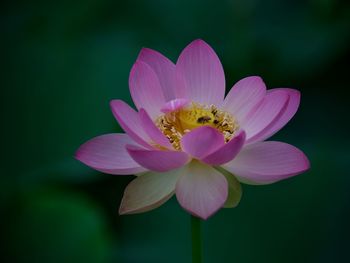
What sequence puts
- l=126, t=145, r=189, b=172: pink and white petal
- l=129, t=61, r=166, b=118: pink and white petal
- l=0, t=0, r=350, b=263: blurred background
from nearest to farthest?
l=126, t=145, r=189, b=172: pink and white petal < l=129, t=61, r=166, b=118: pink and white petal < l=0, t=0, r=350, b=263: blurred background

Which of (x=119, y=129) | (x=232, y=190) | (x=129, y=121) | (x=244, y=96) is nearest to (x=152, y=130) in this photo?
(x=129, y=121)

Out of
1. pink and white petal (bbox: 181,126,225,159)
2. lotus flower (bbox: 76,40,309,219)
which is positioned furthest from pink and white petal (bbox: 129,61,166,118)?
pink and white petal (bbox: 181,126,225,159)

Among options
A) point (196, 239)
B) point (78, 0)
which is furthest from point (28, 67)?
→ point (196, 239)

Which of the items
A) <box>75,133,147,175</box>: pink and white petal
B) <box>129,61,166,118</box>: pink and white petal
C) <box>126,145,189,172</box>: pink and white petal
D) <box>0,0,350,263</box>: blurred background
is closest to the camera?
<box>126,145,189,172</box>: pink and white petal

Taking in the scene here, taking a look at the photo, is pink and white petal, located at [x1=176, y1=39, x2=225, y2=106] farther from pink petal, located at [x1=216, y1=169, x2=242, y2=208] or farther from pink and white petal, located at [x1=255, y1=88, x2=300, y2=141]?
pink petal, located at [x1=216, y1=169, x2=242, y2=208]

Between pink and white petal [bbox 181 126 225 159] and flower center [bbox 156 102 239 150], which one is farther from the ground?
pink and white petal [bbox 181 126 225 159]

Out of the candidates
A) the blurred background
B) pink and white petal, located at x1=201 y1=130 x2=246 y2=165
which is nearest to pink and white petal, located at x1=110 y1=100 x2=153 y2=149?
pink and white petal, located at x1=201 y1=130 x2=246 y2=165

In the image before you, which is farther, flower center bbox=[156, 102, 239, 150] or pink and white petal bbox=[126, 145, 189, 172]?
flower center bbox=[156, 102, 239, 150]

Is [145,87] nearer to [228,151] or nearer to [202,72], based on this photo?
[202,72]
